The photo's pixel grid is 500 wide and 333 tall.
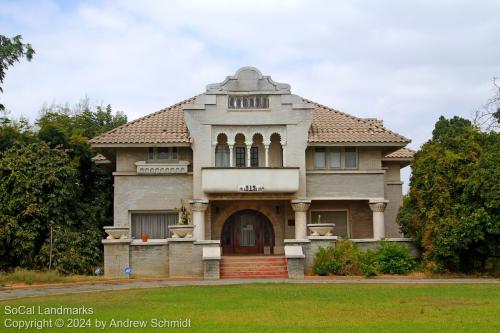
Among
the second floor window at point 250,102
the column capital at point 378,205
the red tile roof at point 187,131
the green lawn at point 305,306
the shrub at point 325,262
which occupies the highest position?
the second floor window at point 250,102

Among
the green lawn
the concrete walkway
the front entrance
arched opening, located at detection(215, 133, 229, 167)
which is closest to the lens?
the green lawn

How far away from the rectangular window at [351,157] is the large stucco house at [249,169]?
47mm

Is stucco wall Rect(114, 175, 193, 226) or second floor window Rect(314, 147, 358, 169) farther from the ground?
second floor window Rect(314, 147, 358, 169)

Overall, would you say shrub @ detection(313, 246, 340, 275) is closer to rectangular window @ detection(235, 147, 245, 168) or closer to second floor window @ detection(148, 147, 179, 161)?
rectangular window @ detection(235, 147, 245, 168)

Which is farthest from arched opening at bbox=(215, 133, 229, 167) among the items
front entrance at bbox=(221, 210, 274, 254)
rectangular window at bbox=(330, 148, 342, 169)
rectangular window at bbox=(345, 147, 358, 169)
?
rectangular window at bbox=(345, 147, 358, 169)

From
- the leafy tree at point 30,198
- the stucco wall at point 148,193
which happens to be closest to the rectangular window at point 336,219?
the stucco wall at point 148,193

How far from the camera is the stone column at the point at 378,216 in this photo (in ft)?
107

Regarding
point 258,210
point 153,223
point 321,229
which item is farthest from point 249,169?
point 153,223

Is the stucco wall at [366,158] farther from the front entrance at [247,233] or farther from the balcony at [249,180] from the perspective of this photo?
the front entrance at [247,233]

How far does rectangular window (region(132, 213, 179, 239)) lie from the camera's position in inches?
1314

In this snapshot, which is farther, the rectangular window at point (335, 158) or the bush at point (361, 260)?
the rectangular window at point (335, 158)

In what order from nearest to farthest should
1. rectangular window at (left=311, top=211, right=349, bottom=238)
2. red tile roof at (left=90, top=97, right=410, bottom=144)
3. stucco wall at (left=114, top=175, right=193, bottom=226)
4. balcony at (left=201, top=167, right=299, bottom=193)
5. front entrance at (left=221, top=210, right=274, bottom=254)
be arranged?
balcony at (left=201, top=167, right=299, bottom=193)
red tile roof at (left=90, top=97, right=410, bottom=144)
stucco wall at (left=114, top=175, right=193, bottom=226)
front entrance at (left=221, top=210, right=274, bottom=254)
rectangular window at (left=311, top=211, right=349, bottom=238)

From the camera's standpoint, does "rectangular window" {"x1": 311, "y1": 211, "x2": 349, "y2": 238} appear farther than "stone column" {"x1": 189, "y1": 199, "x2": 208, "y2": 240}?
Yes

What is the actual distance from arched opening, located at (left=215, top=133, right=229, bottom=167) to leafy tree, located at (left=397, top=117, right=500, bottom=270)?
8.64 meters
